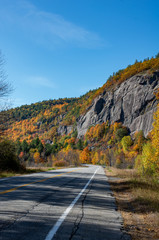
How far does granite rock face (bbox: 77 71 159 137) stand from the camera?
115963 mm

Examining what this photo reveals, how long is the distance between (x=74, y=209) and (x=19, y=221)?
201 cm

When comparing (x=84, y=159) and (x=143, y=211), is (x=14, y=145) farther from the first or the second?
(x=84, y=159)

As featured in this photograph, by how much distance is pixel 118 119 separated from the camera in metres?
138

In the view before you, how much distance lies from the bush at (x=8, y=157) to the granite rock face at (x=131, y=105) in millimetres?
91100

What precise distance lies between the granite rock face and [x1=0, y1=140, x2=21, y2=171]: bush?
91.1 m

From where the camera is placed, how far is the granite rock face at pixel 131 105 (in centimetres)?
11596

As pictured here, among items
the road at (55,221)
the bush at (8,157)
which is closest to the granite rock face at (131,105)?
the bush at (8,157)

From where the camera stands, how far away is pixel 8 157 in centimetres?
2075

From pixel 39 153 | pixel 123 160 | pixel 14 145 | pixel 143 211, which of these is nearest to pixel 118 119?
pixel 123 160

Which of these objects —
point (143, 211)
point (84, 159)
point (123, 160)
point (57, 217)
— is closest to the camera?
point (57, 217)

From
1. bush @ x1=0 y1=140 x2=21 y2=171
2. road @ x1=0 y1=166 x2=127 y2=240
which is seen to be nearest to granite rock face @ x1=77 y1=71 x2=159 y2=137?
bush @ x1=0 y1=140 x2=21 y2=171

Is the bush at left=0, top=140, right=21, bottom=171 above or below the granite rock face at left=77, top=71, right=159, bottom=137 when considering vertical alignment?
below

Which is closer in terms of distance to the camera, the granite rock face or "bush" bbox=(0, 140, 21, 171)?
"bush" bbox=(0, 140, 21, 171)

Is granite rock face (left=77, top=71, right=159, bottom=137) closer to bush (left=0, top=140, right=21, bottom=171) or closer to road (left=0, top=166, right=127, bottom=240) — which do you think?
bush (left=0, top=140, right=21, bottom=171)
